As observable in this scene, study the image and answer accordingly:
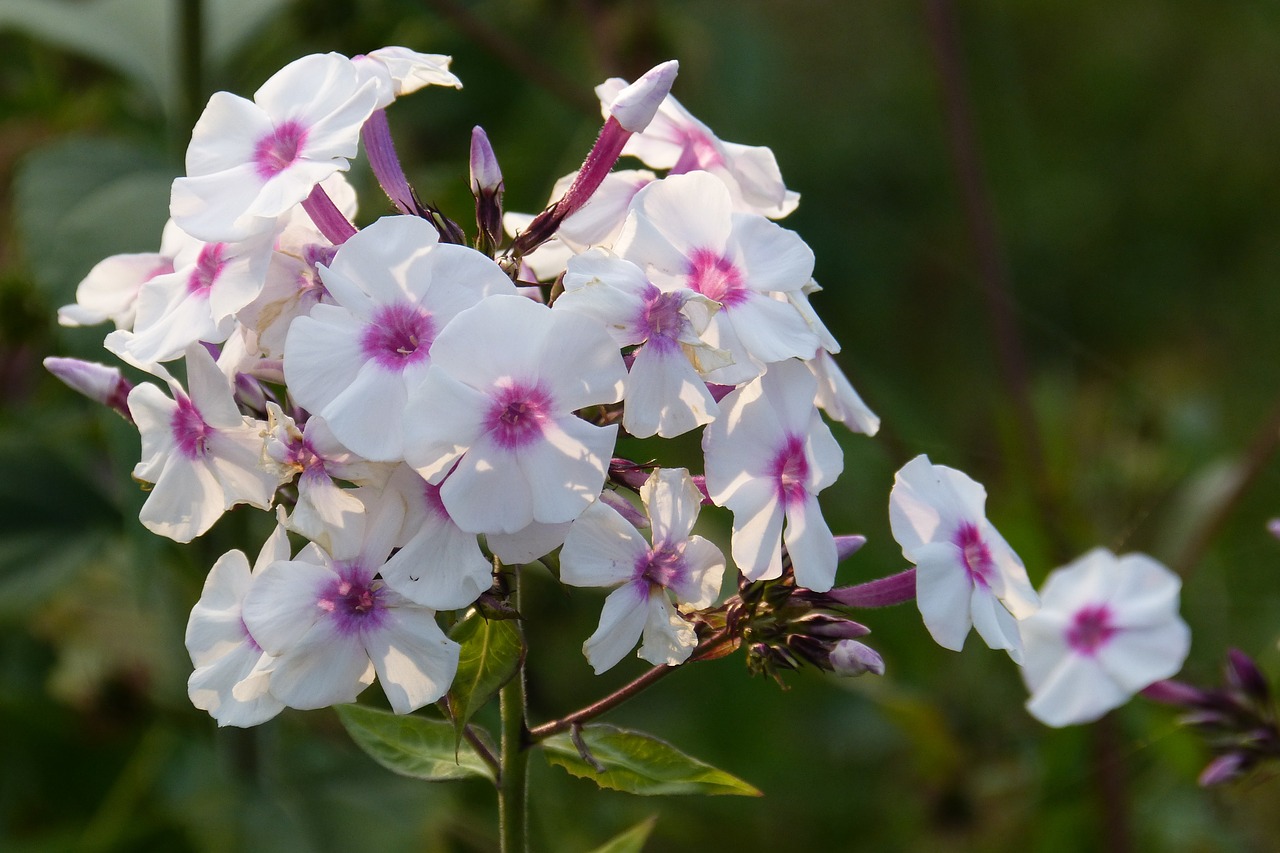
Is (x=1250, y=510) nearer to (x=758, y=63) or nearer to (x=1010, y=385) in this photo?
(x=1010, y=385)

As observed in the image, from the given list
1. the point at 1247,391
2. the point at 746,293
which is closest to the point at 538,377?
the point at 746,293

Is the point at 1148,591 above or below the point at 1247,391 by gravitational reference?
above

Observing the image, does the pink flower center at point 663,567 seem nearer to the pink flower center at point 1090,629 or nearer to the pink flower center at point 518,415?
the pink flower center at point 518,415

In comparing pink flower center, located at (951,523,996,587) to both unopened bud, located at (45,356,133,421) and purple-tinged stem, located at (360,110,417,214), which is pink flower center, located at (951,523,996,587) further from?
unopened bud, located at (45,356,133,421)

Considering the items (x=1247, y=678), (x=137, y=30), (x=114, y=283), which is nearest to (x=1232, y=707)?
(x=1247, y=678)

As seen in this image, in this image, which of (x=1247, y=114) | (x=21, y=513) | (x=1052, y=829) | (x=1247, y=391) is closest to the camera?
(x=21, y=513)
